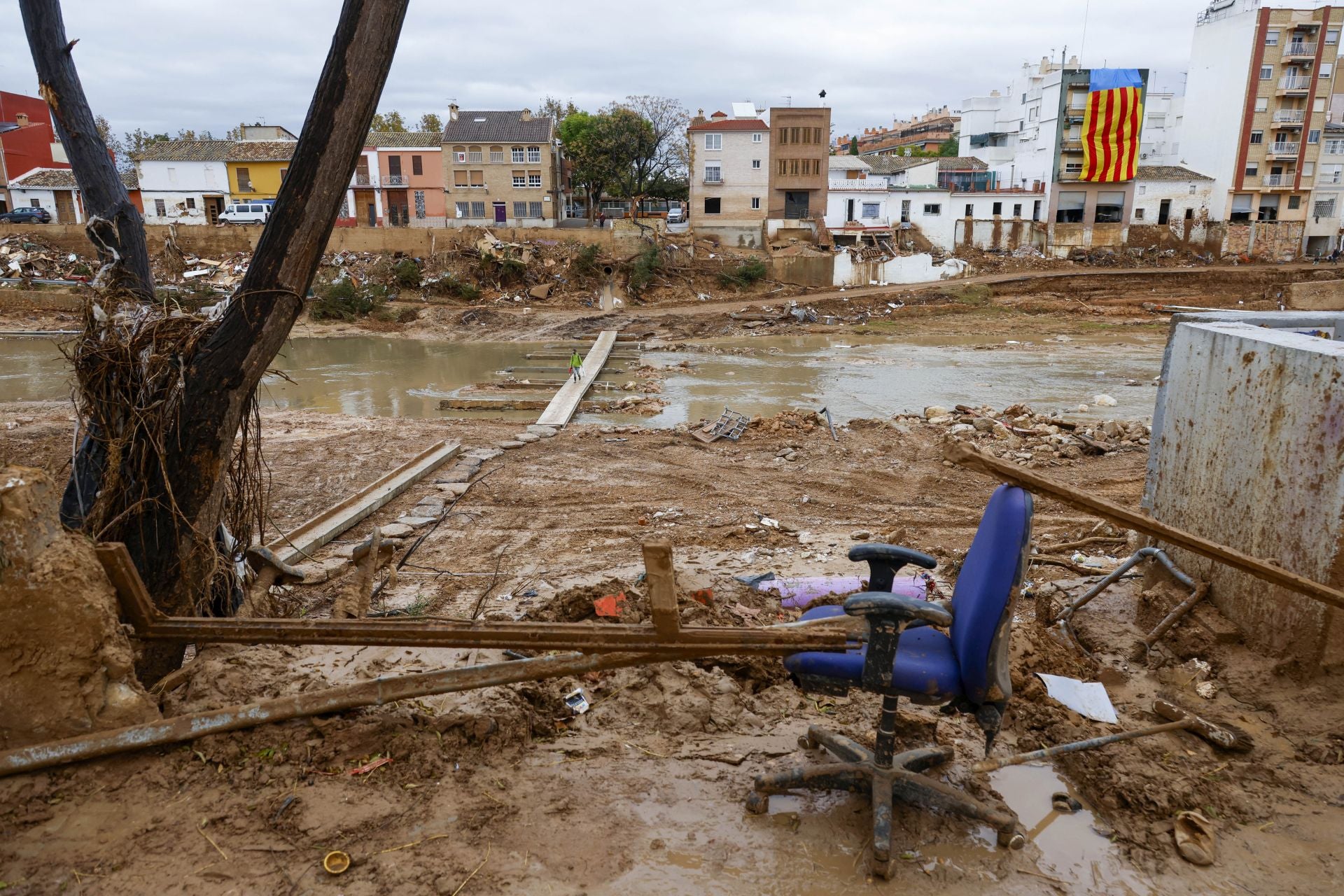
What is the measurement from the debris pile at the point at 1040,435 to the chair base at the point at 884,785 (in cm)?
654

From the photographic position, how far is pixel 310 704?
8.88 feet

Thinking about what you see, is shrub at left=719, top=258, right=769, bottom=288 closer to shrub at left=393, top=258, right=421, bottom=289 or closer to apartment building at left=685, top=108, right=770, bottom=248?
apartment building at left=685, top=108, right=770, bottom=248

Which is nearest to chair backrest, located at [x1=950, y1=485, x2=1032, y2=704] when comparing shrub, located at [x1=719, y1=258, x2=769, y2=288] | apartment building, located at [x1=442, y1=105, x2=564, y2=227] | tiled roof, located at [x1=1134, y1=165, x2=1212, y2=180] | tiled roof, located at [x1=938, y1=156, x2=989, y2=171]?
shrub, located at [x1=719, y1=258, x2=769, y2=288]

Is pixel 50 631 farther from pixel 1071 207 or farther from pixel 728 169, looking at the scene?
pixel 1071 207

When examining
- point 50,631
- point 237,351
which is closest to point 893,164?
point 237,351

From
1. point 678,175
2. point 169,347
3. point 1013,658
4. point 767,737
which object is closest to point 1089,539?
point 1013,658

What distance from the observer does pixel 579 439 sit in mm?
10398

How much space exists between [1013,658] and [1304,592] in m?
1.21

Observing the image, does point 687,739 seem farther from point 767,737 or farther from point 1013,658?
point 1013,658

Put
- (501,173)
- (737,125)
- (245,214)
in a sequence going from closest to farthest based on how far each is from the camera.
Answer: (245,214) → (737,125) → (501,173)

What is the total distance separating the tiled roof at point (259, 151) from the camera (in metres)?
42.5

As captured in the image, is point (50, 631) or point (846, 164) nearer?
point (50, 631)

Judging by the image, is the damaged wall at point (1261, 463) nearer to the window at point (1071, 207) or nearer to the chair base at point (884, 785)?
the chair base at point (884, 785)

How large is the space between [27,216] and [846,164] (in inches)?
1498
